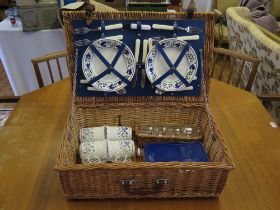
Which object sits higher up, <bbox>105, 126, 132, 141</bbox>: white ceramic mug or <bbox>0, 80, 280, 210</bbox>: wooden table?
<bbox>105, 126, 132, 141</bbox>: white ceramic mug

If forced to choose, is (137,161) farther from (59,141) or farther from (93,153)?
(59,141)

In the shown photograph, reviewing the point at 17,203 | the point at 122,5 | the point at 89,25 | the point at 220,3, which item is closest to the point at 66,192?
the point at 17,203

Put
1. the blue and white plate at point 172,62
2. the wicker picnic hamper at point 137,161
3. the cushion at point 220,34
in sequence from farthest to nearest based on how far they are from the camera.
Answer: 1. the cushion at point 220,34
2. the blue and white plate at point 172,62
3. the wicker picnic hamper at point 137,161

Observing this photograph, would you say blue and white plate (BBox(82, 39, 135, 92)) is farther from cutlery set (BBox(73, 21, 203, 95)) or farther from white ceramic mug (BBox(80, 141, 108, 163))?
white ceramic mug (BBox(80, 141, 108, 163))

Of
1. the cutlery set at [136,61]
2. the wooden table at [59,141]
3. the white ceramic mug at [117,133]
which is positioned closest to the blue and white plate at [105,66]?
the cutlery set at [136,61]

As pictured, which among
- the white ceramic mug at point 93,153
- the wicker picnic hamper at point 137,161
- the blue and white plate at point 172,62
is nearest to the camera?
the wicker picnic hamper at point 137,161

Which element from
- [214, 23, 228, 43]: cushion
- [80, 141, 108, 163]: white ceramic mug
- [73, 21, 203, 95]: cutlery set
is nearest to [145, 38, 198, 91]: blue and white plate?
[73, 21, 203, 95]: cutlery set

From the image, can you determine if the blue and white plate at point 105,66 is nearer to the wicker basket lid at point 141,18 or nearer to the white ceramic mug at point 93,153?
the wicker basket lid at point 141,18

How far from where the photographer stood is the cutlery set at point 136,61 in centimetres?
94

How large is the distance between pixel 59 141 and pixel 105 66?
1.07ft

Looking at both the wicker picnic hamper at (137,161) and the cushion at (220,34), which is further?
the cushion at (220,34)

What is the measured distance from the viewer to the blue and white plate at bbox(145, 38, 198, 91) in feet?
3.20

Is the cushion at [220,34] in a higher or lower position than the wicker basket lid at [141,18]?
lower

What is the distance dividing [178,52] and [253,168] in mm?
474
